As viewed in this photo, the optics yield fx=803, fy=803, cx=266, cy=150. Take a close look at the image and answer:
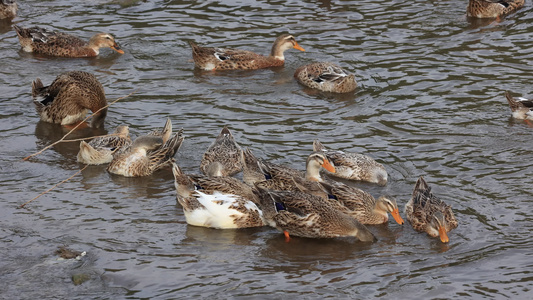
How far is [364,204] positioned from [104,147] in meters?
3.89

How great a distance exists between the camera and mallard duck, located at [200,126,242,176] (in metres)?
10.8

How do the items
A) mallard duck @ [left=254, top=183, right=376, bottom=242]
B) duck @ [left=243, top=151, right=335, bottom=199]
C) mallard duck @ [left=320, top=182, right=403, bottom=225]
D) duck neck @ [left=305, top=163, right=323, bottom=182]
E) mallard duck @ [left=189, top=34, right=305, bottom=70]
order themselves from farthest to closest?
mallard duck @ [left=189, top=34, right=305, bottom=70]
duck neck @ [left=305, top=163, right=323, bottom=182]
duck @ [left=243, top=151, right=335, bottom=199]
mallard duck @ [left=320, top=182, right=403, bottom=225]
mallard duck @ [left=254, top=183, right=376, bottom=242]

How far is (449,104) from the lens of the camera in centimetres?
1298

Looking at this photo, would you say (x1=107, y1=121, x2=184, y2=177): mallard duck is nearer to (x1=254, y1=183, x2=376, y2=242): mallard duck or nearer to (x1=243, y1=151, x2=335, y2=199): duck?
(x1=243, y1=151, x2=335, y2=199): duck

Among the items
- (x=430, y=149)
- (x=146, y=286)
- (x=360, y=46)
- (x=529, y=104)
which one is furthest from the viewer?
(x=360, y=46)

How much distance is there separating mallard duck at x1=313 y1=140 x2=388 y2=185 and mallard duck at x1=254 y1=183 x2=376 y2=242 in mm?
1348

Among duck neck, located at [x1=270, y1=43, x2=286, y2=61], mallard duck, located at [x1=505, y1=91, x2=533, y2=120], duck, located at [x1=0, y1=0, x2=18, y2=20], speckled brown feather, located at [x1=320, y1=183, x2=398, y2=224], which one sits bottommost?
speckled brown feather, located at [x1=320, y1=183, x2=398, y2=224]

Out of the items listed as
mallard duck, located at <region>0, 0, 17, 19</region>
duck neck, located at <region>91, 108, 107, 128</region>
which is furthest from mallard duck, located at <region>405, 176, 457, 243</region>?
mallard duck, located at <region>0, 0, 17, 19</region>

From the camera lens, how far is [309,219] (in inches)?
359

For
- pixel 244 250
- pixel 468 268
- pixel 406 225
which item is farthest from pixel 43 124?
pixel 468 268

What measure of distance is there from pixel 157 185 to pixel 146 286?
3.08m

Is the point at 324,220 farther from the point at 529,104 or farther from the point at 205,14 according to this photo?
the point at 205,14

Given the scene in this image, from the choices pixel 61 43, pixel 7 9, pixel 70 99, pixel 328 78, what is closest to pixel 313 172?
pixel 328 78

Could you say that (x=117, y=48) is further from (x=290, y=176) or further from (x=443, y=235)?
(x=443, y=235)
